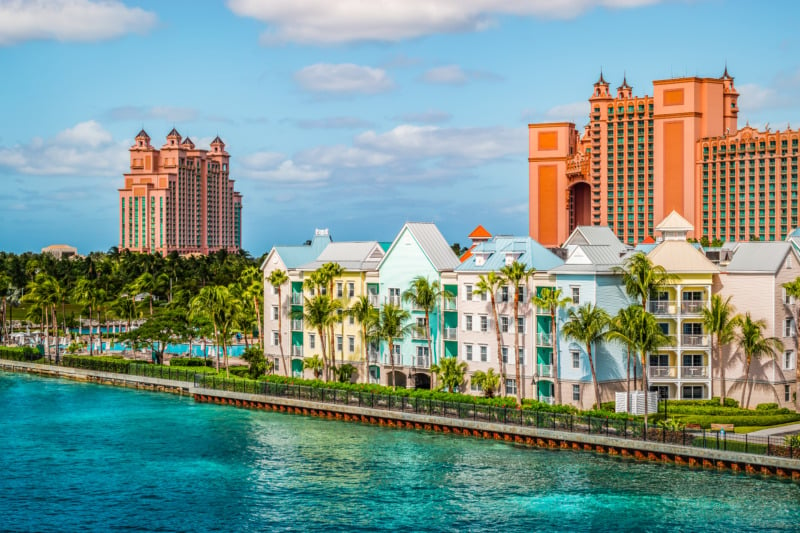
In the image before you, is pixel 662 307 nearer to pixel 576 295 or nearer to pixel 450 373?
pixel 576 295

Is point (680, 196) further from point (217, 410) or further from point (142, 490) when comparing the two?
point (142, 490)

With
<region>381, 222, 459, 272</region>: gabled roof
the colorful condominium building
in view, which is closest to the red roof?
<region>381, 222, 459, 272</region>: gabled roof

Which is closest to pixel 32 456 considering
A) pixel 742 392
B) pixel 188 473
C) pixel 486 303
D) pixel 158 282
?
pixel 188 473

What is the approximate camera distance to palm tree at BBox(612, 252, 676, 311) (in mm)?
76812

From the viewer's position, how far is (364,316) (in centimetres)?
8825

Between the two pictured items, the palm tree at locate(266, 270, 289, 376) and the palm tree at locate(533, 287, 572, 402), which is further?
the palm tree at locate(266, 270, 289, 376)

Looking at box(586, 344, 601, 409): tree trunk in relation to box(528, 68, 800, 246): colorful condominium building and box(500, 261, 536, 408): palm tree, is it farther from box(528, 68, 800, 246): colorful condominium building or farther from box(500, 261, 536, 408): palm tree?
box(528, 68, 800, 246): colorful condominium building

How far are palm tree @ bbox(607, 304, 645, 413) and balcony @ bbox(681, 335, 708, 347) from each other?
497 cm

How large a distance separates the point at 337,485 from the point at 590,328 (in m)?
24.1

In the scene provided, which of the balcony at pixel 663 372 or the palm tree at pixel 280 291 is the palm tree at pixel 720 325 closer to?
the balcony at pixel 663 372

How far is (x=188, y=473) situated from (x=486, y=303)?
96.2 feet

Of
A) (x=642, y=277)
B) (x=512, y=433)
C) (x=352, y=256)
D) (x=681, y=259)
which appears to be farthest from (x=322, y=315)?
(x=681, y=259)

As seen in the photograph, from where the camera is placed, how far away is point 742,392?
7875 cm

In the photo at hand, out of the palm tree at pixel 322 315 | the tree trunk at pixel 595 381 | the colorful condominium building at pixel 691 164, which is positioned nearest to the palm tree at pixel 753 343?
the tree trunk at pixel 595 381
